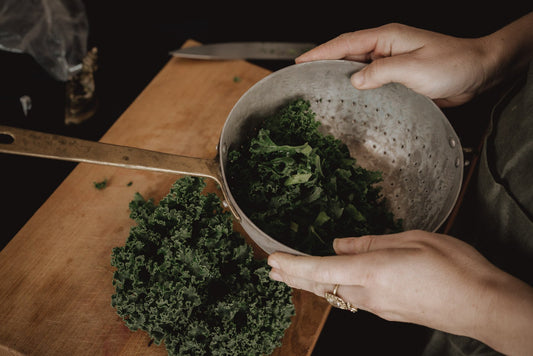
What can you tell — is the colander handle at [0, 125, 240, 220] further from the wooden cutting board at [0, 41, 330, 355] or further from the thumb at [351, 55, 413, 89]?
the thumb at [351, 55, 413, 89]

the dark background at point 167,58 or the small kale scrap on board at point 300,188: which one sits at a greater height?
the small kale scrap on board at point 300,188

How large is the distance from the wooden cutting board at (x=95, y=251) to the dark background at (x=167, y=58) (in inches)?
45.9

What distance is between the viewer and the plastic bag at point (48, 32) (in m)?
2.14

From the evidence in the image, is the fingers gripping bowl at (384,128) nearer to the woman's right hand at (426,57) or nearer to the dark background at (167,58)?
the woman's right hand at (426,57)

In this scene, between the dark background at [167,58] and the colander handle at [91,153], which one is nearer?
the colander handle at [91,153]

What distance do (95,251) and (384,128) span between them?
1.12 metres

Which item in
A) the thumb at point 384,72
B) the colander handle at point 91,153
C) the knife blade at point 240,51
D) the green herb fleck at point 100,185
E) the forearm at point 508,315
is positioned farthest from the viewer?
the knife blade at point 240,51

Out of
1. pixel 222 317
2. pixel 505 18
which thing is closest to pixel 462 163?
pixel 222 317

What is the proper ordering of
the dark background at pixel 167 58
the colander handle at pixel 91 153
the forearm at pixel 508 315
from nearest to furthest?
the forearm at pixel 508 315 → the colander handle at pixel 91 153 → the dark background at pixel 167 58

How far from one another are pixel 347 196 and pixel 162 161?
1.95ft

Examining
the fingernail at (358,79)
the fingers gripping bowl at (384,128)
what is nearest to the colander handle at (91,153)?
the fingers gripping bowl at (384,128)

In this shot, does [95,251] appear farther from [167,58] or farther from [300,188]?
[167,58]

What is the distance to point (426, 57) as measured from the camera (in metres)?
1.13

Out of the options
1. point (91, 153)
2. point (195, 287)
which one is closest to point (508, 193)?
point (195, 287)
